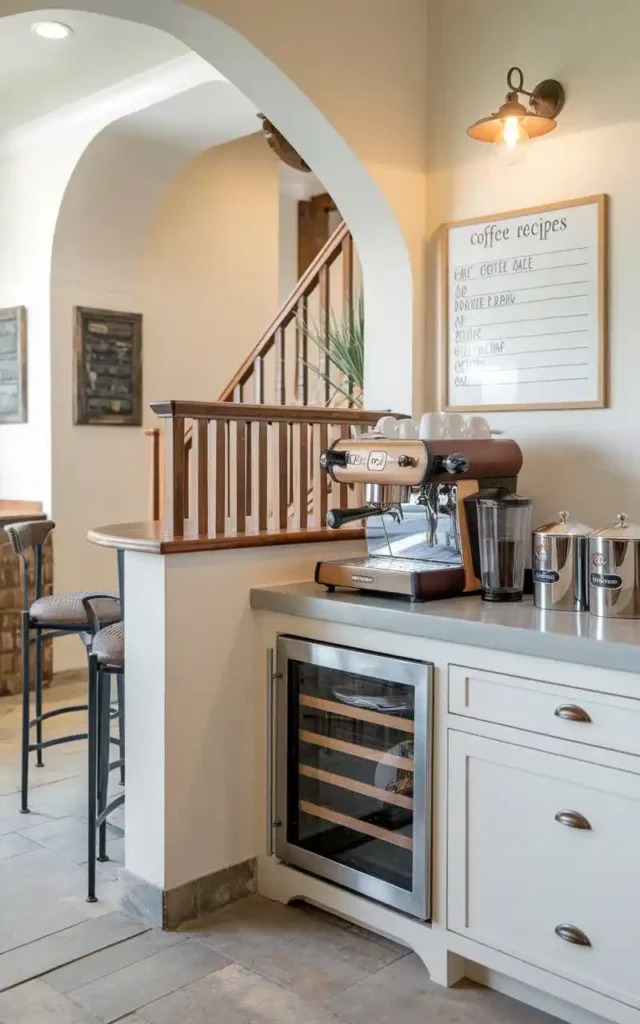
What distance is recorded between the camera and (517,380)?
8.95ft

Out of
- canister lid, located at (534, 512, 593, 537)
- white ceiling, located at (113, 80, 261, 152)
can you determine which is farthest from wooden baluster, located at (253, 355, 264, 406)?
canister lid, located at (534, 512, 593, 537)

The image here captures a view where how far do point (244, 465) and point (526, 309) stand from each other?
0.91 metres

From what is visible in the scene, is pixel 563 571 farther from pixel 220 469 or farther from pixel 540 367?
pixel 220 469

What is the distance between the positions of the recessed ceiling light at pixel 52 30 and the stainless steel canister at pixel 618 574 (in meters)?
2.81

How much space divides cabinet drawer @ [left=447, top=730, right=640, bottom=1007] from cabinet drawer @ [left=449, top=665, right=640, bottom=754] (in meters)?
0.06

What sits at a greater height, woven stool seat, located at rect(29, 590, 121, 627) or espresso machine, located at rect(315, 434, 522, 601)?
espresso machine, located at rect(315, 434, 522, 601)

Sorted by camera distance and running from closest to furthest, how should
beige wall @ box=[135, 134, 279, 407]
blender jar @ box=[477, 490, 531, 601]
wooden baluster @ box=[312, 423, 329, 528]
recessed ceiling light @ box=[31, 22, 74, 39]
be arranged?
1. blender jar @ box=[477, 490, 531, 601]
2. wooden baluster @ box=[312, 423, 329, 528]
3. recessed ceiling light @ box=[31, 22, 74, 39]
4. beige wall @ box=[135, 134, 279, 407]

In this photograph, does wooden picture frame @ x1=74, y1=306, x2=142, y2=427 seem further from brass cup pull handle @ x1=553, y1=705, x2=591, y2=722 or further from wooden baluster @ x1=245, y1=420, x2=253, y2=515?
brass cup pull handle @ x1=553, y1=705, x2=591, y2=722

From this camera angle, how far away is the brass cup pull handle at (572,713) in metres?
1.89

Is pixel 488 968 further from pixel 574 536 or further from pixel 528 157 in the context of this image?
pixel 528 157

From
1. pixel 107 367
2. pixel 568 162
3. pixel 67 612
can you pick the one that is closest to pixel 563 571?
pixel 568 162

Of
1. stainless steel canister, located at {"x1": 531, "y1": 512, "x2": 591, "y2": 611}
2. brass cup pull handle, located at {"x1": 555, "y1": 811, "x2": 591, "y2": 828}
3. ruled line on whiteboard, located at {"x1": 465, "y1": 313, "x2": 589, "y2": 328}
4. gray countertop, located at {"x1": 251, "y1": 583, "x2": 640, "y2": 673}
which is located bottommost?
brass cup pull handle, located at {"x1": 555, "y1": 811, "x2": 591, "y2": 828}

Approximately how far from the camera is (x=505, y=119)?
2.49 m

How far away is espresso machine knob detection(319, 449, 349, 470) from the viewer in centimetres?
251
